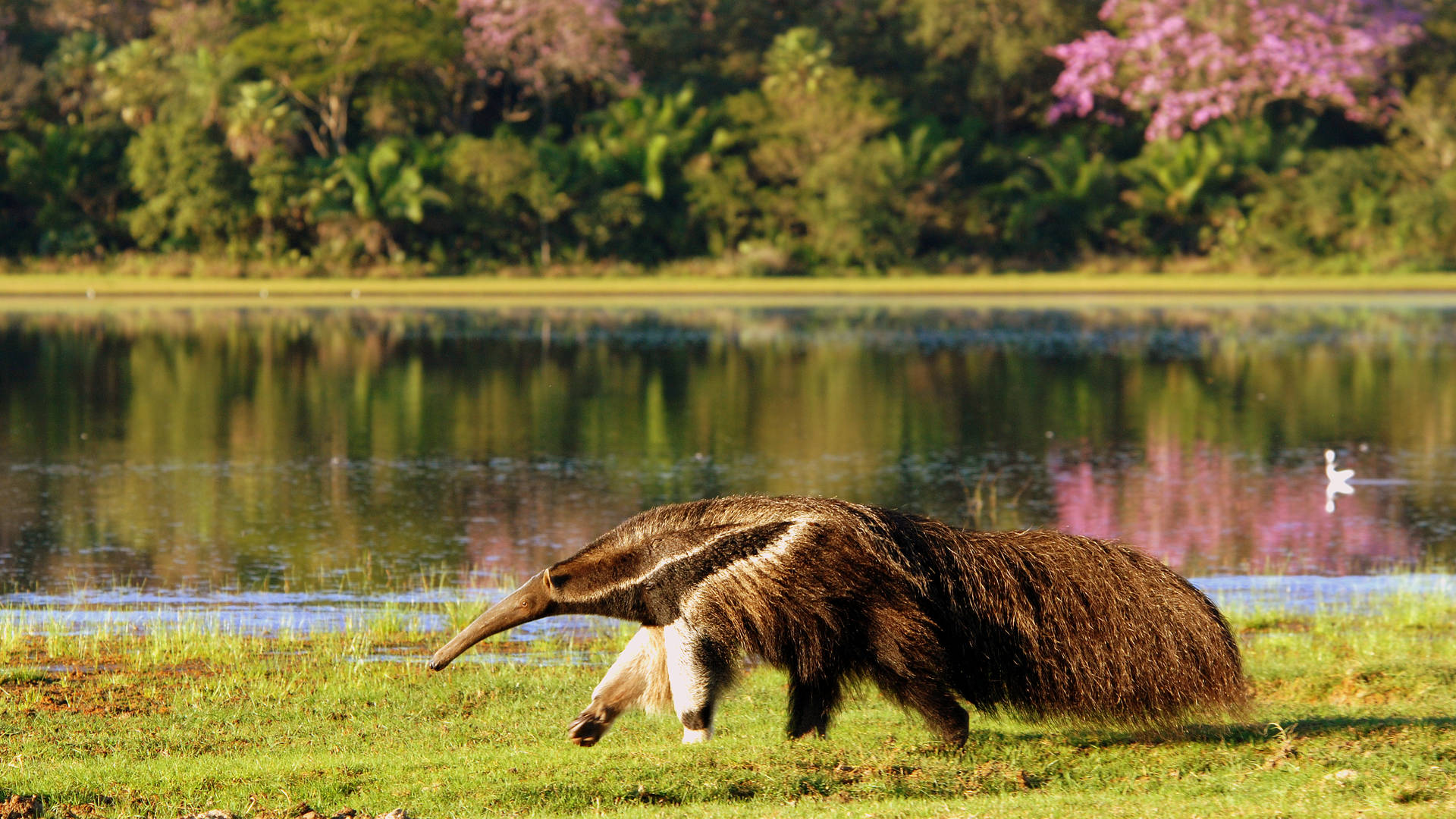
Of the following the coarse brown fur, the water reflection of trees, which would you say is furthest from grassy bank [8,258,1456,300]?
the coarse brown fur

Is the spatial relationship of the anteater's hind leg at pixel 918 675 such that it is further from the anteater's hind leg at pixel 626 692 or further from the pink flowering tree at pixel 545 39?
the pink flowering tree at pixel 545 39

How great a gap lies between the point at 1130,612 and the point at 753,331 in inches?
1301

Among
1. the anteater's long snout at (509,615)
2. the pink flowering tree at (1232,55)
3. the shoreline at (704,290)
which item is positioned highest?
the pink flowering tree at (1232,55)

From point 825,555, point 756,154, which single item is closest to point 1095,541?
point 825,555

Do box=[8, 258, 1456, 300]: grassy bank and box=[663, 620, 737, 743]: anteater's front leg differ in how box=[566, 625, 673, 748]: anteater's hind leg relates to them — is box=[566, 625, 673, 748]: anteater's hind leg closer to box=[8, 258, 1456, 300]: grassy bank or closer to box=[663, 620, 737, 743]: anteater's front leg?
box=[663, 620, 737, 743]: anteater's front leg

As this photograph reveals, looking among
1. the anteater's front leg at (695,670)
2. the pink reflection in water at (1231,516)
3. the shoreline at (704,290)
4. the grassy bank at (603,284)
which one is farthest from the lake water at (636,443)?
the grassy bank at (603,284)

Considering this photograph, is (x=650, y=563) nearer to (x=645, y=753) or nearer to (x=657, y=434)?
(x=645, y=753)

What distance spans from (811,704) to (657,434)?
16.0 m

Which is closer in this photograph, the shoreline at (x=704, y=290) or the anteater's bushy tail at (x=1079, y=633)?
the anteater's bushy tail at (x=1079, y=633)

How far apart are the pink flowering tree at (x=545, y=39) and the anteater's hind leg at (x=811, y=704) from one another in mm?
49353

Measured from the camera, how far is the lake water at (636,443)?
14.8 metres

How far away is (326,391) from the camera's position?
28.0 metres

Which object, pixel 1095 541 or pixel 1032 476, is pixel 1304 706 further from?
pixel 1032 476

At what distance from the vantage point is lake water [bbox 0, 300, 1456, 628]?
14836 mm
